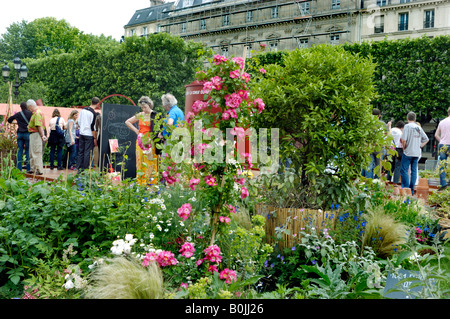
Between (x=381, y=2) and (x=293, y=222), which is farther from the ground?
(x=381, y=2)

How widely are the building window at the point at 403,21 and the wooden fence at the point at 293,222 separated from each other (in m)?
45.1

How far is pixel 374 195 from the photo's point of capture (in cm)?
485

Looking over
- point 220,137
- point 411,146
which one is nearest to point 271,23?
point 411,146

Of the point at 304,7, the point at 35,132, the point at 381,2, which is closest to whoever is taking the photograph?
the point at 35,132

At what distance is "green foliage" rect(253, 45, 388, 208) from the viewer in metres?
3.92

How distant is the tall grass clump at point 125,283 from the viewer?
2477mm

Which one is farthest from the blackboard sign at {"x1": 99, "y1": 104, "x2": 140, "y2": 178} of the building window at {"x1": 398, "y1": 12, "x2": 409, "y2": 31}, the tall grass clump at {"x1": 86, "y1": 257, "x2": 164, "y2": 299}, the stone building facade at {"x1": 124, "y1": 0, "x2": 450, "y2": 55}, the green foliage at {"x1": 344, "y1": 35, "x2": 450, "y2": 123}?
the building window at {"x1": 398, "y1": 12, "x2": 409, "y2": 31}

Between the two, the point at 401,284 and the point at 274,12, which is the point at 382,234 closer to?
the point at 401,284

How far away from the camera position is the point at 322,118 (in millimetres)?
3965

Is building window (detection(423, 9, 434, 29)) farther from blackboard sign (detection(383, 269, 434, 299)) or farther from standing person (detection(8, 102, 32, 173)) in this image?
blackboard sign (detection(383, 269, 434, 299))

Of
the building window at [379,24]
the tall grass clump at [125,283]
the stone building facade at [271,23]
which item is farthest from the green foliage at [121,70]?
the tall grass clump at [125,283]

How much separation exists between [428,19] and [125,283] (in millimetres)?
45913

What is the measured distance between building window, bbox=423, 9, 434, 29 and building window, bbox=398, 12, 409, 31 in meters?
1.93

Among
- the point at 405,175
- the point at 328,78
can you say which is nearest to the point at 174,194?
the point at 328,78
